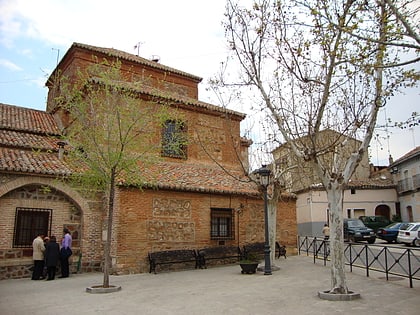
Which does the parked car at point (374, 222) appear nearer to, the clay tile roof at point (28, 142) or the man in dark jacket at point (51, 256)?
the clay tile roof at point (28, 142)

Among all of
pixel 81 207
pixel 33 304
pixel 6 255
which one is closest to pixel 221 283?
pixel 33 304

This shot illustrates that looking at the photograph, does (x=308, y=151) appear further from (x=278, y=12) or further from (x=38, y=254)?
(x=38, y=254)

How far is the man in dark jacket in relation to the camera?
36.9ft


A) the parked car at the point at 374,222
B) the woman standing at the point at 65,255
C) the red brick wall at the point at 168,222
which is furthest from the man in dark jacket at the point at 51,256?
the parked car at the point at 374,222

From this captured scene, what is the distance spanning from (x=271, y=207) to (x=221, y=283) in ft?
12.5

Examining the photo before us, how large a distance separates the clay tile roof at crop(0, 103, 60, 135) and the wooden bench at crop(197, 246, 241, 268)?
7491mm

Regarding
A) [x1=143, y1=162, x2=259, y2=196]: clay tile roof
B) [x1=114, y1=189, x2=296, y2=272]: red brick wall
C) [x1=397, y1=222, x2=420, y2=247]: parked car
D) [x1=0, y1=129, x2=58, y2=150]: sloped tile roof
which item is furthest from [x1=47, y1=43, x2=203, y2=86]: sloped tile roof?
[x1=397, y1=222, x2=420, y2=247]: parked car

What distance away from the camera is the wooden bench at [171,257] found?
12.6 meters

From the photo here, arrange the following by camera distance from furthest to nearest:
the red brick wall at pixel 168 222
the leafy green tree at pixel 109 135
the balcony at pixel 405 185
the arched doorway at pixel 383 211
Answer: the arched doorway at pixel 383 211 < the balcony at pixel 405 185 < the red brick wall at pixel 168 222 < the leafy green tree at pixel 109 135

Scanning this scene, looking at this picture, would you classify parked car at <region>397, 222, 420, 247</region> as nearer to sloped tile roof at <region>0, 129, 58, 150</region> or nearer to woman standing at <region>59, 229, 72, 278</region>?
woman standing at <region>59, 229, 72, 278</region>

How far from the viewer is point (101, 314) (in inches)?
276

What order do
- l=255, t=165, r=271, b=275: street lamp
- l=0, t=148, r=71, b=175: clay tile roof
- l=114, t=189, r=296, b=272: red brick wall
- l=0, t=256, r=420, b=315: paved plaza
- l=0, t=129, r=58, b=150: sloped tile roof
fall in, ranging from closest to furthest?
1. l=0, t=256, r=420, b=315: paved plaza
2. l=0, t=148, r=71, b=175: clay tile roof
3. l=255, t=165, r=271, b=275: street lamp
4. l=114, t=189, r=296, b=272: red brick wall
5. l=0, t=129, r=58, b=150: sloped tile roof

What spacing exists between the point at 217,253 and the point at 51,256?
5.91 metres

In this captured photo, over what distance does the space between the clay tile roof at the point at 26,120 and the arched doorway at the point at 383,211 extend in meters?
25.8
